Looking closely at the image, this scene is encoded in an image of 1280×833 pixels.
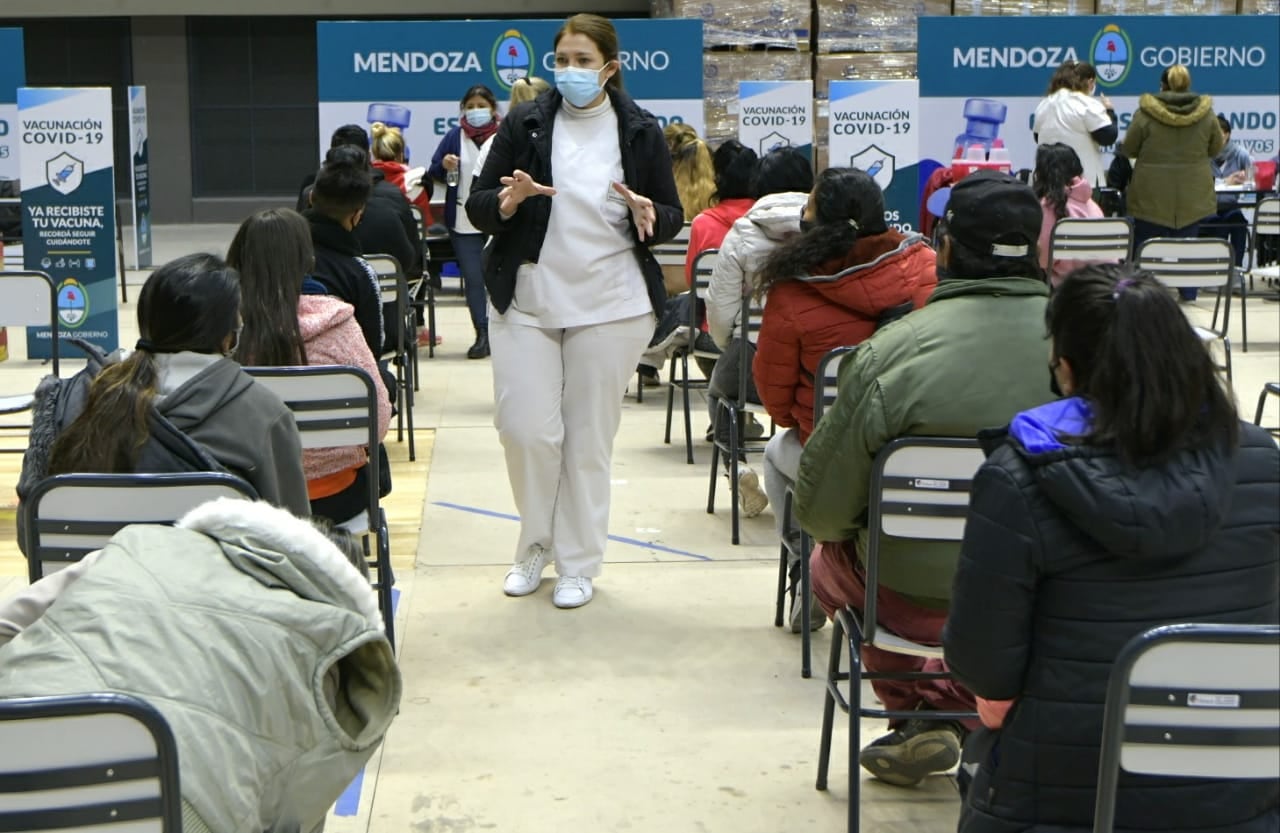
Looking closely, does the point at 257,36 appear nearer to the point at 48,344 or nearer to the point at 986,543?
the point at 48,344

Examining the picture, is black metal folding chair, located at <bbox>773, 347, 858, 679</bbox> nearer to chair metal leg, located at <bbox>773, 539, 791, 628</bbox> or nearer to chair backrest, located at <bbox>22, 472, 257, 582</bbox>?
chair metal leg, located at <bbox>773, 539, 791, 628</bbox>

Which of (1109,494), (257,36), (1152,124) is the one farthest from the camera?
(257,36)

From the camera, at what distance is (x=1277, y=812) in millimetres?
2250

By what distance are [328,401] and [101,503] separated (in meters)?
1.10

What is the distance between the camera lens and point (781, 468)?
4.46m

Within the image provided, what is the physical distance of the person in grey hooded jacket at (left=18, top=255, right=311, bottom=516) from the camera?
2.92 m

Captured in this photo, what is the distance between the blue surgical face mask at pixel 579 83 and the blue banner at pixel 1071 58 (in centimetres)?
727

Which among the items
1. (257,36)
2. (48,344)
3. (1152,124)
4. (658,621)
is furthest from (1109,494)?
(257,36)

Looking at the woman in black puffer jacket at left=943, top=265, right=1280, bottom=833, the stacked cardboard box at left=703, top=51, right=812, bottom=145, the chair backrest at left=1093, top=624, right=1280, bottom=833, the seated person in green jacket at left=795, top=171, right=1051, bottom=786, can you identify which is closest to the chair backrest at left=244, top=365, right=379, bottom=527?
the seated person in green jacket at left=795, top=171, right=1051, bottom=786

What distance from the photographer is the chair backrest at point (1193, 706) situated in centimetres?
199

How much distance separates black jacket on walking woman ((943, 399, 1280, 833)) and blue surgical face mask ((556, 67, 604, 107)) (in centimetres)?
254

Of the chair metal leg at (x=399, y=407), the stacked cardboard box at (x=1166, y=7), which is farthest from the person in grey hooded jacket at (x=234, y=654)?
the stacked cardboard box at (x=1166, y=7)

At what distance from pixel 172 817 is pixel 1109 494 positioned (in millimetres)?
1220

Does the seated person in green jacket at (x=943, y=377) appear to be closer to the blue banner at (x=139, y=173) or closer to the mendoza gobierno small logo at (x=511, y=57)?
the mendoza gobierno small logo at (x=511, y=57)
